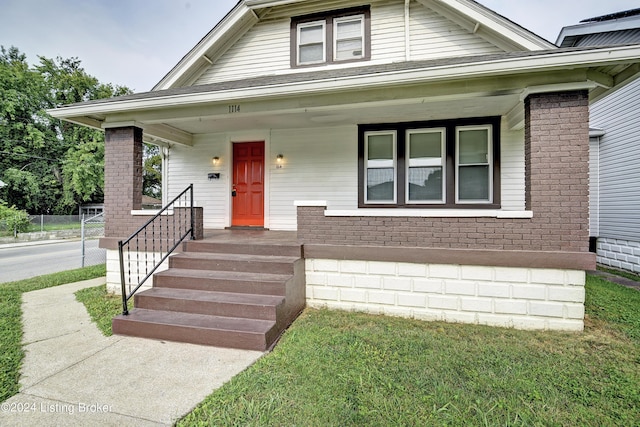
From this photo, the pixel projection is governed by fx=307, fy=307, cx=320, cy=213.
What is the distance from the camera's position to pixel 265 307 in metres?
3.66

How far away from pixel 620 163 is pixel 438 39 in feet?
20.3

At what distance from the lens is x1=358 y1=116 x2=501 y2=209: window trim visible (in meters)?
6.11

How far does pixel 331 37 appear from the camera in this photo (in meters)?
6.81

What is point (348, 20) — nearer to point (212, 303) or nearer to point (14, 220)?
point (212, 303)

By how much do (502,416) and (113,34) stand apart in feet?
117

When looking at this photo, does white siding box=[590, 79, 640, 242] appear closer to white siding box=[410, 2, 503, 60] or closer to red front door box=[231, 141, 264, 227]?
white siding box=[410, 2, 503, 60]

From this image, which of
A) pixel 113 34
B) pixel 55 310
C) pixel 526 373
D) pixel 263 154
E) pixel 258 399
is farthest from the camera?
pixel 113 34

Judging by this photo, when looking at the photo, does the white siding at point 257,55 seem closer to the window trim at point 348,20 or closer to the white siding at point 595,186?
the window trim at point 348,20

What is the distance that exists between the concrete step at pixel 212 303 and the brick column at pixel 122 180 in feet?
6.93

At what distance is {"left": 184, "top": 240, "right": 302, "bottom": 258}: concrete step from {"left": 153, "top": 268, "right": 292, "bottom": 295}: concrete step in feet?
1.49

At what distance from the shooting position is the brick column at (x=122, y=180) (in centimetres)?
565

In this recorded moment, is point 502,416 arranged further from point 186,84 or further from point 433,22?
point 186,84

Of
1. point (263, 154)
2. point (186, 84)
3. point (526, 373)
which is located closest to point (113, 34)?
point (186, 84)

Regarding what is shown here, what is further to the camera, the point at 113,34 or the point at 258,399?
the point at 113,34
